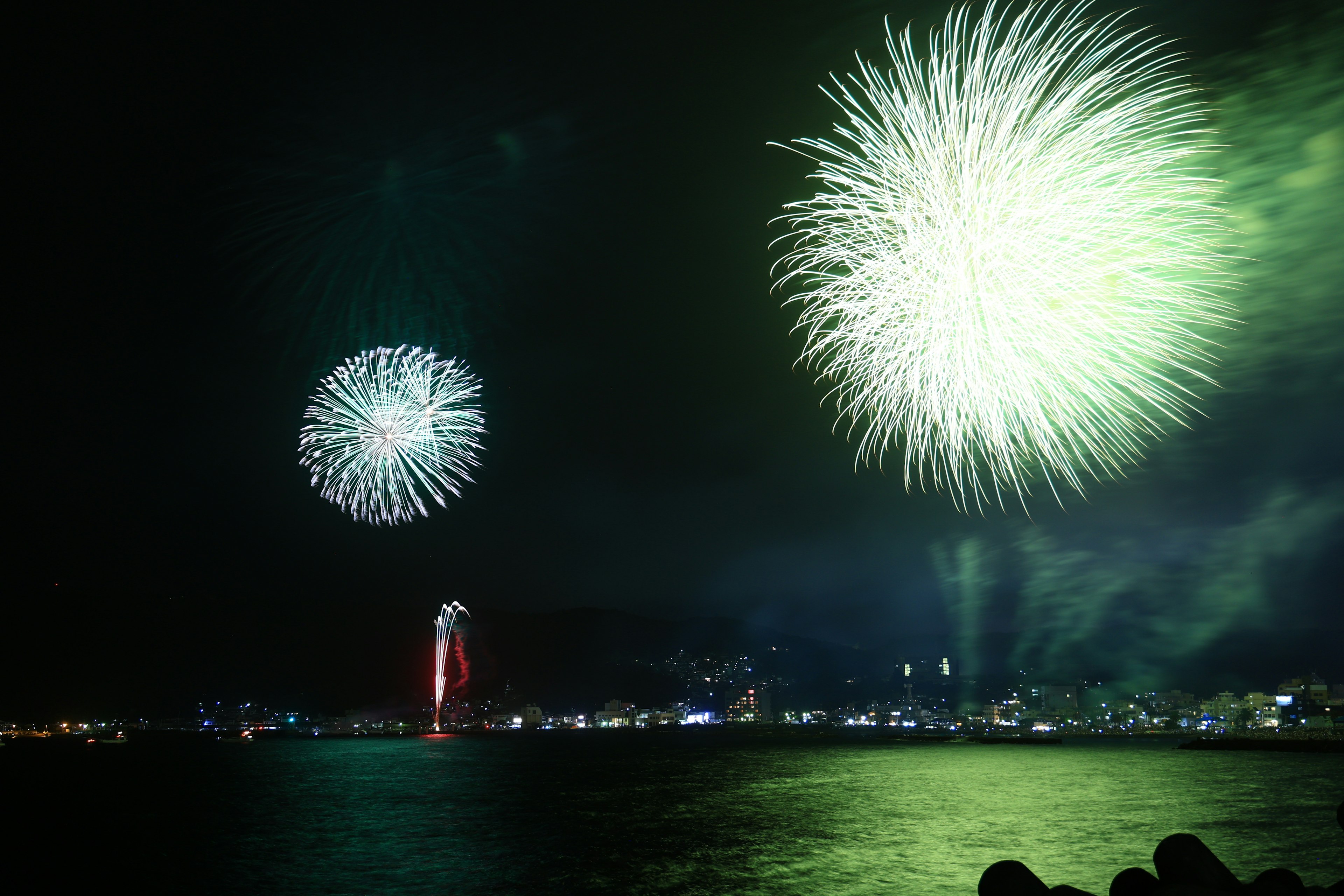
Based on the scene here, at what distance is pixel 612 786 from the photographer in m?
54.7

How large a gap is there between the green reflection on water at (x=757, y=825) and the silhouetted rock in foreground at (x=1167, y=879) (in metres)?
11.1

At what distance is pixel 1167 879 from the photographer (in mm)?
9914

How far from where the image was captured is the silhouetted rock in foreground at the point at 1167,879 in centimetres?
954

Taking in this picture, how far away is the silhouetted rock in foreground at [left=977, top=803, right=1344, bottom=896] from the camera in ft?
31.3

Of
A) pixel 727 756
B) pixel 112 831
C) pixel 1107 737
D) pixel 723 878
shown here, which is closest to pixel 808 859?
pixel 723 878

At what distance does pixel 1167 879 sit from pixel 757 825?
25105mm

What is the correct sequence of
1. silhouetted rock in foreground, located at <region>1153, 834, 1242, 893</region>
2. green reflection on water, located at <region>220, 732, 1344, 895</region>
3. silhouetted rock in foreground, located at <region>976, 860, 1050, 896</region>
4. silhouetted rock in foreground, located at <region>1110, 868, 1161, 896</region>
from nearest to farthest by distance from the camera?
silhouetted rock in foreground, located at <region>976, 860, 1050, 896</region> → silhouetted rock in foreground, located at <region>1153, 834, 1242, 893</region> → silhouetted rock in foreground, located at <region>1110, 868, 1161, 896</region> → green reflection on water, located at <region>220, 732, 1344, 895</region>

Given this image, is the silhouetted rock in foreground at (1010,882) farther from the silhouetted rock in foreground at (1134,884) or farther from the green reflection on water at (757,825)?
the green reflection on water at (757,825)

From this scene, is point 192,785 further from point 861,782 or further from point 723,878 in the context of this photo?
point 723,878

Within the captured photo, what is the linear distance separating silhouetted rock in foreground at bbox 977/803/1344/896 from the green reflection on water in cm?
1113

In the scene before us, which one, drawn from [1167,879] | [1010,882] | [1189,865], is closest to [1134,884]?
[1167,879]

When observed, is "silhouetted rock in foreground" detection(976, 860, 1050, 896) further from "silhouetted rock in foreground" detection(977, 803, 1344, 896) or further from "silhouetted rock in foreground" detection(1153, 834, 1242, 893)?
"silhouetted rock in foreground" detection(1153, 834, 1242, 893)

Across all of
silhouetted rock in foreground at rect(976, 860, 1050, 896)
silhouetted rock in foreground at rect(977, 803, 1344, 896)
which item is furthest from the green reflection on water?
silhouetted rock in foreground at rect(976, 860, 1050, 896)

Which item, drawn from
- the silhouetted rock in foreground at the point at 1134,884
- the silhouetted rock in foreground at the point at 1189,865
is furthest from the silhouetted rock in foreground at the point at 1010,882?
the silhouetted rock in foreground at the point at 1189,865
